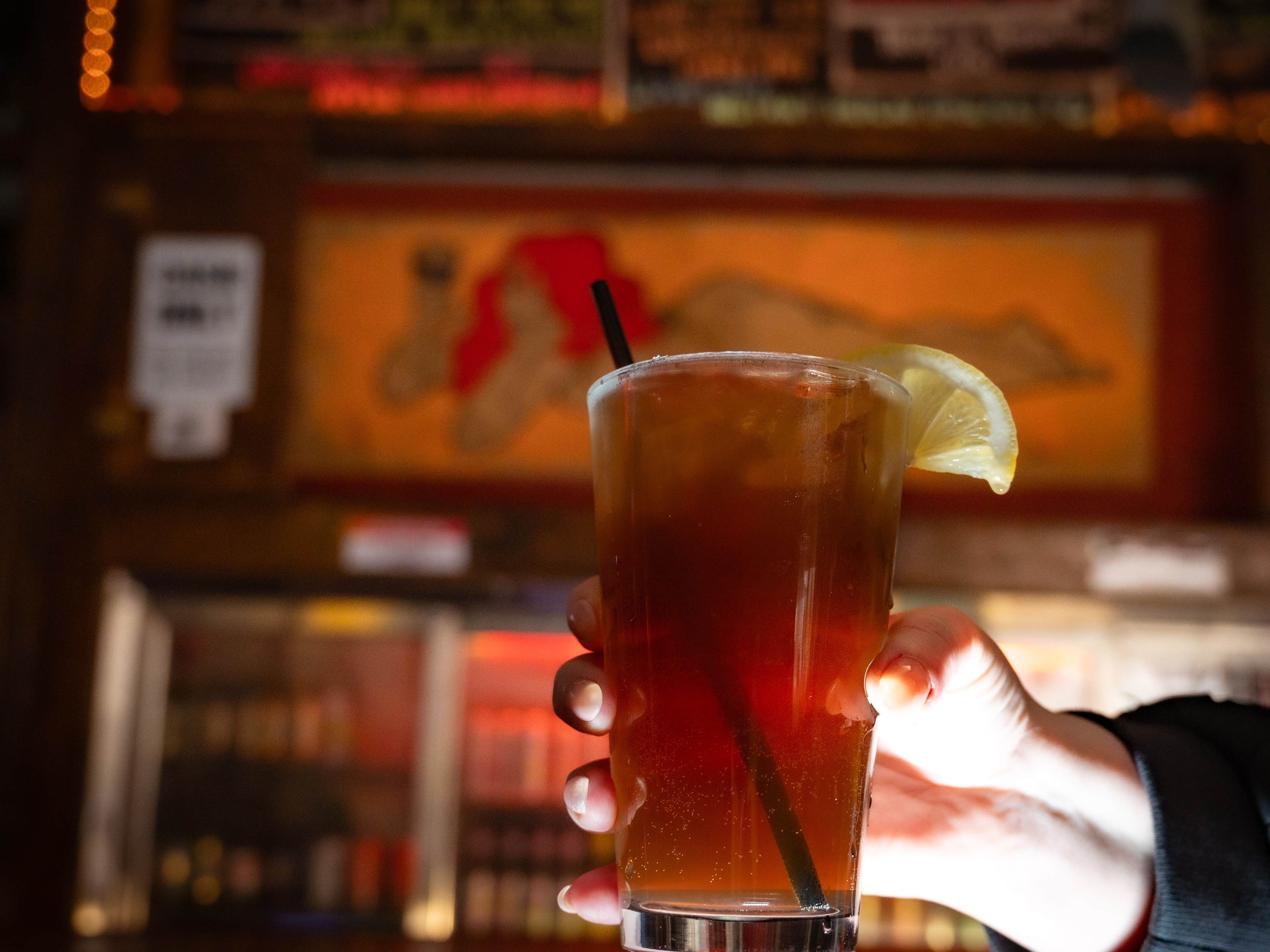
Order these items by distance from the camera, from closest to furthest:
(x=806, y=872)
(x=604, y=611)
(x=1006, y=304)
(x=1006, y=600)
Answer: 1. (x=806, y=872)
2. (x=604, y=611)
3. (x=1006, y=600)
4. (x=1006, y=304)

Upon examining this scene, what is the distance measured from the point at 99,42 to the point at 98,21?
0.06m

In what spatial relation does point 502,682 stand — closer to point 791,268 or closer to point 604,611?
point 791,268

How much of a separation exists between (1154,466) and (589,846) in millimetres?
2018

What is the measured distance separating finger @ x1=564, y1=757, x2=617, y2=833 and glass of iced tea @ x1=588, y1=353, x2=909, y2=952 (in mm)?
51

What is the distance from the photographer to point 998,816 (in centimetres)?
108

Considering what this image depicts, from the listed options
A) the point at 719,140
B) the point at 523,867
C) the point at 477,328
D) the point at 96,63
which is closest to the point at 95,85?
the point at 96,63

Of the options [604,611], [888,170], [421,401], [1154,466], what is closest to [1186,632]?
[1154,466]

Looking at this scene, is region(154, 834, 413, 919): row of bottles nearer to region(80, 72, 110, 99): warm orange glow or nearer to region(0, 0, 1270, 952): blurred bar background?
region(0, 0, 1270, 952): blurred bar background

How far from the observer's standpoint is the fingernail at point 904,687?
764mm

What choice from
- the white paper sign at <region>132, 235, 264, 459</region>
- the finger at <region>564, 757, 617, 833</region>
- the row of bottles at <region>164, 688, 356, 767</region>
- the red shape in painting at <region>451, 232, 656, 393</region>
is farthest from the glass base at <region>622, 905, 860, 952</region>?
the row of bottles at <region>164, 688, 356, 767</region>

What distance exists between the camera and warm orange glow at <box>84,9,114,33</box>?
3.32 m

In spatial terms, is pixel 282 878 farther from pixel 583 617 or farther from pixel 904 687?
pixel 904 687

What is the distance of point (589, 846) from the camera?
3.35 metres

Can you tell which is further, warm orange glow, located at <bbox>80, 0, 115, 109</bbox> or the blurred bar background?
warm orange glow, located at <bbox>80, 0, 115, 109</bbox>
